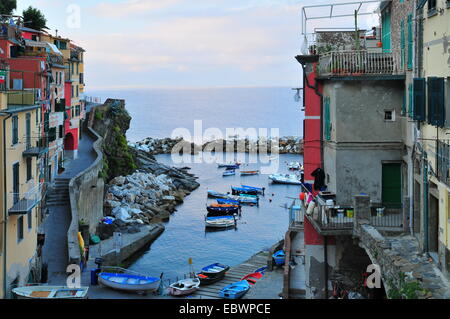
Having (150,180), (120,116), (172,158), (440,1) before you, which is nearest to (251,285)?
(440,1)

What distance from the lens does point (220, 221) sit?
61.5 meters

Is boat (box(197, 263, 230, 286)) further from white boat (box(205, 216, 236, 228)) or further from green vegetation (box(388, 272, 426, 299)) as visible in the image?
green vegetation (box(388, 272, 426, 299))

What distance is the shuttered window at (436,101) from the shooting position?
15.1 meters

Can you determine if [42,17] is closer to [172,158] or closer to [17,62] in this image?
[17,62]

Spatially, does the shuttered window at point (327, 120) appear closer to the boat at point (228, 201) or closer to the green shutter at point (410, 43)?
the green shutter at point (410, 43)

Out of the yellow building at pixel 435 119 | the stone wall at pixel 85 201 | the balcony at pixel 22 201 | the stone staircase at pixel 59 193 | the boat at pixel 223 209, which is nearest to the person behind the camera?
the yellow building at pixel 435 119

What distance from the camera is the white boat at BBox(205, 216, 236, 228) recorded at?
6119 centimetres

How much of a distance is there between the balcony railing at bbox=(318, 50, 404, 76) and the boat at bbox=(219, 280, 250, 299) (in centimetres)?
1872

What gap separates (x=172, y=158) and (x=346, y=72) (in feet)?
334

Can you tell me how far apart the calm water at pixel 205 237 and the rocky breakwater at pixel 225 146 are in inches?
1798

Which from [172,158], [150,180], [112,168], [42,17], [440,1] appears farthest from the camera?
[172,158]

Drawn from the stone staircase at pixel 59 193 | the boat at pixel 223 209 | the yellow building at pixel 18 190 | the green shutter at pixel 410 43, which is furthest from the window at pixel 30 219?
the boat at pixel 223 209

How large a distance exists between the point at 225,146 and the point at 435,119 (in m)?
123
